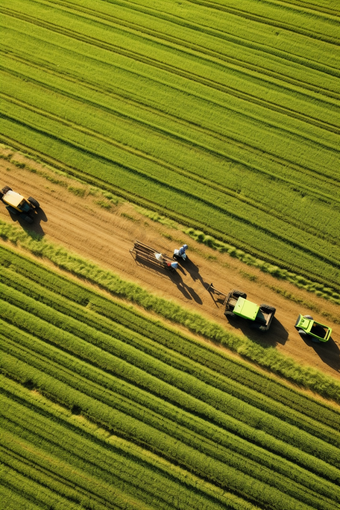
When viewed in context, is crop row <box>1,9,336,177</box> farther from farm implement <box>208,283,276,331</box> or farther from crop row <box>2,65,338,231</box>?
farm implement <box>208,283,276,331</box>

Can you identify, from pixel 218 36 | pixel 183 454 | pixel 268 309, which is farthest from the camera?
pixel 218 36

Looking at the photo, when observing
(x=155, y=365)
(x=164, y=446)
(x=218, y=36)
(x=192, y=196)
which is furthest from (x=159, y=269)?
(x=218, y=36)

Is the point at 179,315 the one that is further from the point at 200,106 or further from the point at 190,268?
the point at 200,106

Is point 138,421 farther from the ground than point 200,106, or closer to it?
closer to it

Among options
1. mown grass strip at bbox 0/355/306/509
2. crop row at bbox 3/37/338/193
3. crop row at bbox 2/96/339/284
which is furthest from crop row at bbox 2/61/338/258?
mown grass strip at bbox 0/355/306/509

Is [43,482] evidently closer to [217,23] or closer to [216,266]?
[216,266]

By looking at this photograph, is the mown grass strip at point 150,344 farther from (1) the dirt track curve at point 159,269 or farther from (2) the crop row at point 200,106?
(2) the crop row at point 200,106

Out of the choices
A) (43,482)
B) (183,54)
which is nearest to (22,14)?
(183,54)
